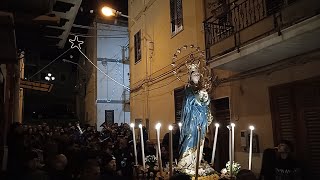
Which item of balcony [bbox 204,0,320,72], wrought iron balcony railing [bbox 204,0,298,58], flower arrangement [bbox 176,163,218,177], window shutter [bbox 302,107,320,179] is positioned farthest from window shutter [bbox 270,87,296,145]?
flower arrangement [bbox 176,163,218,177]

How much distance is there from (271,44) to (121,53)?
65.1 feet

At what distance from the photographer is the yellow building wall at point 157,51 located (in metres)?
12.5

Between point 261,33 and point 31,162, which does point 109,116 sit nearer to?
point 261,33

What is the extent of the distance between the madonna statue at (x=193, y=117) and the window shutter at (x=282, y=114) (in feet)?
5.62

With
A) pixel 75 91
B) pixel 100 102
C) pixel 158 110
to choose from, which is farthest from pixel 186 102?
pixel 75 91

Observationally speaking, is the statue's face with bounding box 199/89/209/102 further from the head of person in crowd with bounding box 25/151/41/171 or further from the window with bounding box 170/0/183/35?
the window with bounding box 170/0/183/35

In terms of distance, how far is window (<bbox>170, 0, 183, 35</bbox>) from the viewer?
1341cm

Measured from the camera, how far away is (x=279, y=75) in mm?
8414

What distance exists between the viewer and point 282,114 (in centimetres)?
838

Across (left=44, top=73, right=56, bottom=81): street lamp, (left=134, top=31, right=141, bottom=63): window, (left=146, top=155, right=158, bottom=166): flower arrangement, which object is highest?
(left=44, top=73, right=56, bottom=81): street lamp

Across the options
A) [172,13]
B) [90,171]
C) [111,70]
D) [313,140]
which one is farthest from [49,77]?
[90,171]

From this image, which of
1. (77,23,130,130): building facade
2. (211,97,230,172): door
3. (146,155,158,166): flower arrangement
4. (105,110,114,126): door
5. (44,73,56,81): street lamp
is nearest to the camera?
(146,155,158,166): flower arrangement

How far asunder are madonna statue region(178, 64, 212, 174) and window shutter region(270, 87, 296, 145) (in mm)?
1714

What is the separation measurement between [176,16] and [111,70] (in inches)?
516
